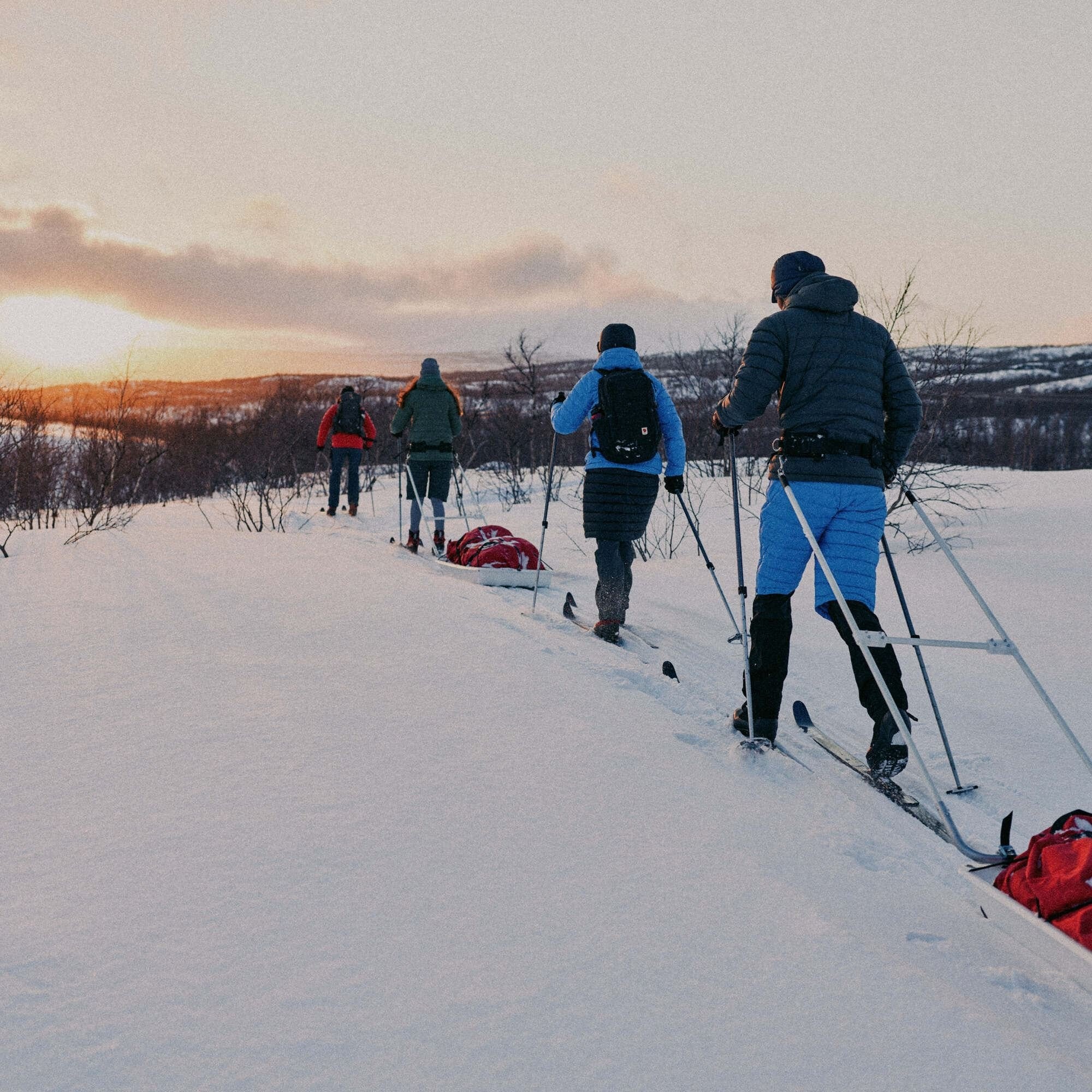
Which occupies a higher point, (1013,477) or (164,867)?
(1013,477)

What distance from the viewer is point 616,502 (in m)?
4.59

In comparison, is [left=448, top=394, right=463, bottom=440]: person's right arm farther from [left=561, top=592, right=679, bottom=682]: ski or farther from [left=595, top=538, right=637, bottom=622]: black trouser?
[left=595, top=538, right=637, bottom=622]: black trouser

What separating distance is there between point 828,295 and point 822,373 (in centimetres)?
28

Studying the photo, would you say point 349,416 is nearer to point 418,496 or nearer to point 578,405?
point 418,496

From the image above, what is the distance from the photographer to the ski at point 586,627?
3955 millimetres

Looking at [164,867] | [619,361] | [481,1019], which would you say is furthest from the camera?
[619,361]

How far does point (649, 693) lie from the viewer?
3598 mm

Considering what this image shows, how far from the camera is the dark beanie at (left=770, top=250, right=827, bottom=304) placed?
3.01 metres

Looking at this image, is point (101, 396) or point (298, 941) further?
point (101, 396)

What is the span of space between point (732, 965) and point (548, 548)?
23.7ft

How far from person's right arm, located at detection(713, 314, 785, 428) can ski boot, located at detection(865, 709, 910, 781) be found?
1.23m

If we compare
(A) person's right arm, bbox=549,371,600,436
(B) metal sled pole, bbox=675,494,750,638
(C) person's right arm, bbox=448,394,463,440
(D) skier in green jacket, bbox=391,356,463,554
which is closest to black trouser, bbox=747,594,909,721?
(B) metal sled pole, bbox=675,494,750,638

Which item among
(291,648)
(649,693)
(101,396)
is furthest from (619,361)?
(101,396)

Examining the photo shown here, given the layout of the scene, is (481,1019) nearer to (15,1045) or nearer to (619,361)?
(15,1045)
